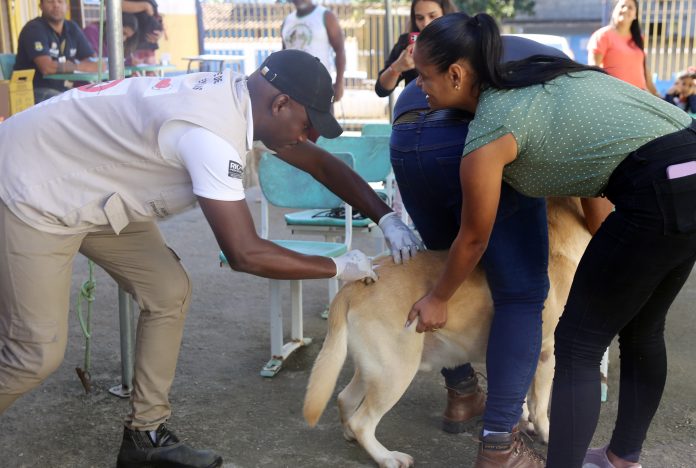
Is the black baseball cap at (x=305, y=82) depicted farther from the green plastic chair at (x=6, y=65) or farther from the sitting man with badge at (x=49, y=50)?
the green plastic chair at (x=6, y=65)

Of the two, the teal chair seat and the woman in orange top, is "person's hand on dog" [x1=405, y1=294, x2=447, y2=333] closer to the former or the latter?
the teal chair seat

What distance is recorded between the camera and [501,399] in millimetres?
2791

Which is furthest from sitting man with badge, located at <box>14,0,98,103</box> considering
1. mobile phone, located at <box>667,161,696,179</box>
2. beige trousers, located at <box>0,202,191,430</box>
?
mobile phone, located at <box>667,161,696,179</box>

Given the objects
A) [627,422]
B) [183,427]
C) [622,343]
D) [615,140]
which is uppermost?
[615,140]

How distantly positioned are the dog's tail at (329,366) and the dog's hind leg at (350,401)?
285 mm

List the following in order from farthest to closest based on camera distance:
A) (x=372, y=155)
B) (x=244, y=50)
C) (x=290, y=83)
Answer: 1. (x=244, y=50)
2. (x=372, y=155)
3. (x=290, y=83)

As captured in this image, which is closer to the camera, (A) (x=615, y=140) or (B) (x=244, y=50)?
(A) (x=615, y=140)

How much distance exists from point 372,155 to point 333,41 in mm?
2629

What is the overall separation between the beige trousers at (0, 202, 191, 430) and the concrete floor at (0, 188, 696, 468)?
0.42 m

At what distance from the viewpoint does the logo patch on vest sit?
2.31 meters

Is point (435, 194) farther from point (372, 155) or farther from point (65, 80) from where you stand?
point (65, 80)

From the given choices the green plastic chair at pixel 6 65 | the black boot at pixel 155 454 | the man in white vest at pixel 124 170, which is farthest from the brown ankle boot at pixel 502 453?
the green plastic chair at pixel 6 65

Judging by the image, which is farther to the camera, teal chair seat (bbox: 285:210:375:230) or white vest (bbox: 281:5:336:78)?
white vest (bbox: 281:5:336:78)

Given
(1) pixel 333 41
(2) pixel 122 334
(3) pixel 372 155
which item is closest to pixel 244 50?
(1) pixel 333 41
